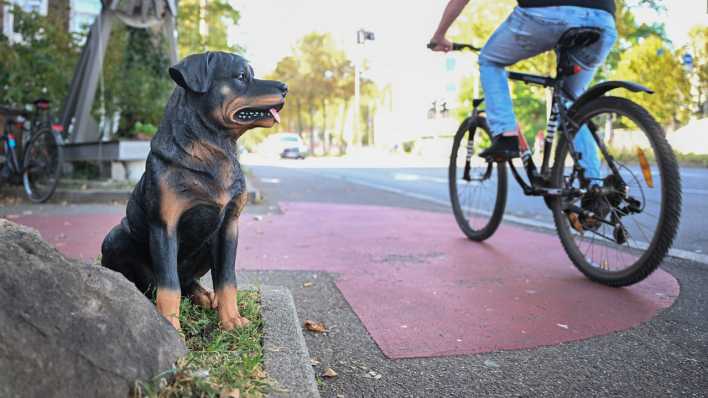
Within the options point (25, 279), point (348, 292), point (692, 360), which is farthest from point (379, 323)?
point (25, 279)

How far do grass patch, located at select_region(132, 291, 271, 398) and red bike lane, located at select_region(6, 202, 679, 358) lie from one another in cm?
62

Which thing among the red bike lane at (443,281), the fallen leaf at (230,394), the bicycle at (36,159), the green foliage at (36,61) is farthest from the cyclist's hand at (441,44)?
the green foliage at (36,61)

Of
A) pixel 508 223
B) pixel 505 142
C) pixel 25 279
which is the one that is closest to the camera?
pixel 25 279

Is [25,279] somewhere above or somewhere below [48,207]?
above

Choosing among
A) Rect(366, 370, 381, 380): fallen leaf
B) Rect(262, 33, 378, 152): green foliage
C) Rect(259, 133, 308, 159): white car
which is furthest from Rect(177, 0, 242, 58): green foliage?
Rect(262, 33, 378, 152): green foliage

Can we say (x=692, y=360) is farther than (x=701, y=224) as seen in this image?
No

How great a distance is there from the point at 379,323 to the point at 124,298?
140cm

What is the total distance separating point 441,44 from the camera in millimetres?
4398

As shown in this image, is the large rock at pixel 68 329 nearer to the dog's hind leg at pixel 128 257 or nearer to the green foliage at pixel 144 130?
the dog's hind leg at pixel 128 257

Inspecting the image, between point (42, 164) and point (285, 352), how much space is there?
718 centimetres

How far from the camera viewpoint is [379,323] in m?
2.79

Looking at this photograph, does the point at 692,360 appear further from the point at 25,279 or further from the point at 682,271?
the point at 25,279

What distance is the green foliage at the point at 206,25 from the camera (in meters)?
12.2

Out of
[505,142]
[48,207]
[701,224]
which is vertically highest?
[505,142]
